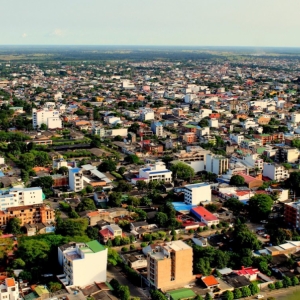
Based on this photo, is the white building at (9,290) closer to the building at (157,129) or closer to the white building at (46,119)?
the building at (157,129)

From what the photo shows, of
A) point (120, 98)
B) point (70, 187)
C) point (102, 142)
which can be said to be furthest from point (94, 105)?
point (70, 187)

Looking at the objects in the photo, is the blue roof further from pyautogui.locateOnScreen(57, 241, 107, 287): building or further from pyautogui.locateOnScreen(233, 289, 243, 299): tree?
pyautogui.locateOnScreen(233, 289, 243, 299): tree

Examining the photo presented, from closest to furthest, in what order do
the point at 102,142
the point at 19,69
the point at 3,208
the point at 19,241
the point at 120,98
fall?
the point at 19,241 → the point at 3,208 → the point at 102,142 → the point at 120,98 → the point at 19,69

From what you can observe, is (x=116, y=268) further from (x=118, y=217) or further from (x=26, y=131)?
(x=26, y=131)

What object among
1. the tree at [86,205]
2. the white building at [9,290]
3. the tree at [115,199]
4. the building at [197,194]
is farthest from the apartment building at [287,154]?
the white building at [9,290]

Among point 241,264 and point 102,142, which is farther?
point 102,142

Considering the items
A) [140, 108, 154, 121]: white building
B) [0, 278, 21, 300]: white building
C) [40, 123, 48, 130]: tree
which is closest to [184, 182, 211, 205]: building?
[0, 278, 21, 300]: white building

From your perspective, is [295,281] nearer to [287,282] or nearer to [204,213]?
[287,282]
